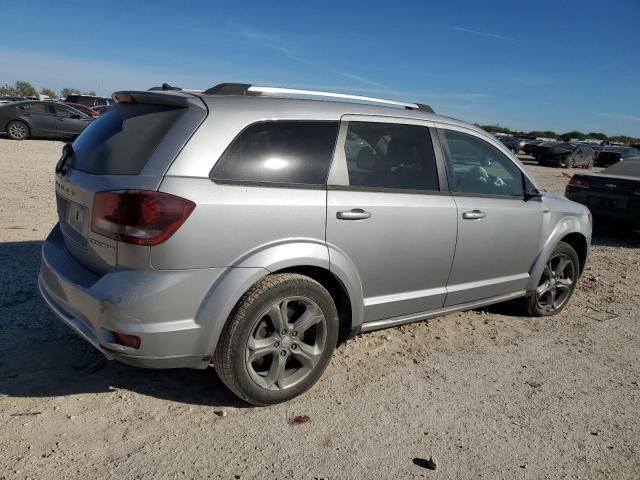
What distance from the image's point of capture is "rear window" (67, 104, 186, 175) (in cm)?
294

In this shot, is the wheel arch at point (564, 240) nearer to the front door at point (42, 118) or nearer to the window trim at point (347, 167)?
the window trim at point (347, 167)

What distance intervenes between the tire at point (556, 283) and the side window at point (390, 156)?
1.78 m

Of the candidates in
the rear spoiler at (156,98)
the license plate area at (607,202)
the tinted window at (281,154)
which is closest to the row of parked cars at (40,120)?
the license plate area at (607,202)

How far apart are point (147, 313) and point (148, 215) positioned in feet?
1.60

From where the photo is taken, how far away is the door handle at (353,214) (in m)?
3.30

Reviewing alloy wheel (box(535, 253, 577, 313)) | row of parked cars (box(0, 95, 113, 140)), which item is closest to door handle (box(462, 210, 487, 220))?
alloy wheel (box(535, 253, 577, 313))

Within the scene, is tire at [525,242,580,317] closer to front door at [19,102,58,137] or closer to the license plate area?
the license plate area

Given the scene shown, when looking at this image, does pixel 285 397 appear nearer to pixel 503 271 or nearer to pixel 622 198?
pixel 503 271

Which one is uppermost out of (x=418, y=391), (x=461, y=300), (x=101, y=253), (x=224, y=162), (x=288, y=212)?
(x=224, y=162)

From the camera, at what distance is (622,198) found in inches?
350

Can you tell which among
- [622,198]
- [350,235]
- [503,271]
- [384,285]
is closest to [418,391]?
[384,285]

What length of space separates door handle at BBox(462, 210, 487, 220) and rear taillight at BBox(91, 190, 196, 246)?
2108 mm

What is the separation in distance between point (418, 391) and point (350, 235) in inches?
44.7

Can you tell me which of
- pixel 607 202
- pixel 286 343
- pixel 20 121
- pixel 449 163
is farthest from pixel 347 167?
pixel 20 121
